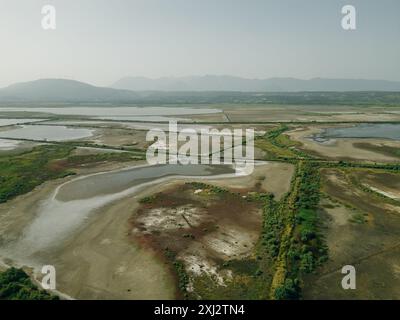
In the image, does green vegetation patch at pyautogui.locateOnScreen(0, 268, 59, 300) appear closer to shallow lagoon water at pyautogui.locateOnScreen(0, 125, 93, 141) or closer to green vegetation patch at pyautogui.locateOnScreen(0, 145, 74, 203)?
green vegetation patch at pyautogui.locateOnScreen(0, 145, 74, 203)

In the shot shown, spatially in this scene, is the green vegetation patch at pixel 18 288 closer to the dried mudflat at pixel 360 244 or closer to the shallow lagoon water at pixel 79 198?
the shallow lagoon water at pixel 79 198

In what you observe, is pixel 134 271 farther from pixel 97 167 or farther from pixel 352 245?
pixel 97 167

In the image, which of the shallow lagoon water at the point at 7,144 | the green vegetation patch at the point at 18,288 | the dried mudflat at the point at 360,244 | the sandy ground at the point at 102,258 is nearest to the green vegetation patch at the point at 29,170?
the sandy ground at the point at 102,258

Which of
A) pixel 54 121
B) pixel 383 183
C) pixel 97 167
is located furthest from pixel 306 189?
pixel 54 121

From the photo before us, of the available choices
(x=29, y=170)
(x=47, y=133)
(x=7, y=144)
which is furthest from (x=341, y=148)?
(x=47, y=133)

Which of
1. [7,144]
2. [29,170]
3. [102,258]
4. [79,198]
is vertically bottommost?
[102,258]

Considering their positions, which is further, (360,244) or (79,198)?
(79,198)

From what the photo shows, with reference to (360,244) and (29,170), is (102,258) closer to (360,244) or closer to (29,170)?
(360,244)
